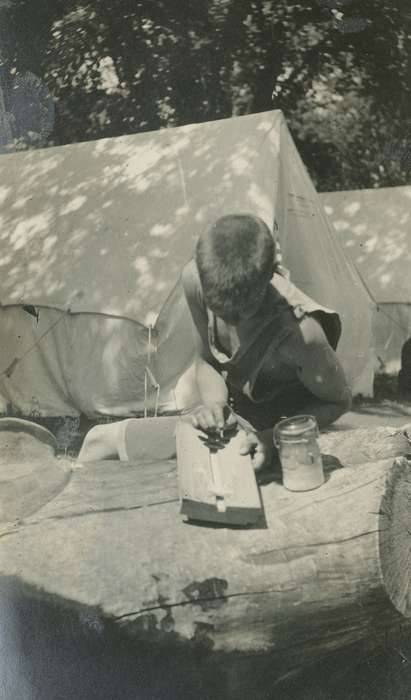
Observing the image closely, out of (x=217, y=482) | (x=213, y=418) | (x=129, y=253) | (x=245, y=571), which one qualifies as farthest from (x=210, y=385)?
(x=129, y=253)

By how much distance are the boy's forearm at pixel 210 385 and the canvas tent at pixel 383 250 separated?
4.17 m

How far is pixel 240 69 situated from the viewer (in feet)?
23.1

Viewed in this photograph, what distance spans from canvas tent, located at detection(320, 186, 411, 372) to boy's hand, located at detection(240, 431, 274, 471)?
14.4ft

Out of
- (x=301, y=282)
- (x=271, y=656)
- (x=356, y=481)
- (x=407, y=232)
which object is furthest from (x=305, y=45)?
(x=271, y=656)

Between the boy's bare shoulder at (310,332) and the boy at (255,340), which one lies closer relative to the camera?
the boy at (255,340)

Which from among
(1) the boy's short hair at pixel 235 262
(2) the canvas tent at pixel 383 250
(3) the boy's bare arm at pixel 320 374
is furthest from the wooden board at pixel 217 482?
(2) the canvas tent at pixel 383 250

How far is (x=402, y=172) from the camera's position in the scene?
31.6 ft

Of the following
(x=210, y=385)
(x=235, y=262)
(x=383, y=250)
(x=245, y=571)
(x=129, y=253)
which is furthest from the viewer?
(x=383, y=250)

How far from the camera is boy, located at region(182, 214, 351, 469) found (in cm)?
222

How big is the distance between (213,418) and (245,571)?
0.55m

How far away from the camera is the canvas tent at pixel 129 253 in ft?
18.4

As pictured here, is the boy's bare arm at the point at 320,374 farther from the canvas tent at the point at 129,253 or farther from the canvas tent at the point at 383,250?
the canvas tent at the point at 383,250

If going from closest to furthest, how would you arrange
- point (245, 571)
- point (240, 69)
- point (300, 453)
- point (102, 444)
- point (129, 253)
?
point (245, 571)
point (300, 453)
point (102, 444)
point (129, 253)
point (240, 69)

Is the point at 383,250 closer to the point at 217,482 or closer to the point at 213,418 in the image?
the point at 213,418
